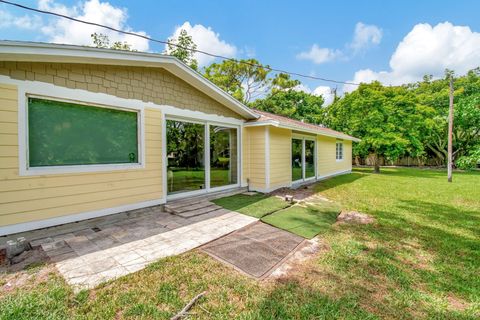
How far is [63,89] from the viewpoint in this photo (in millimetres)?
3764

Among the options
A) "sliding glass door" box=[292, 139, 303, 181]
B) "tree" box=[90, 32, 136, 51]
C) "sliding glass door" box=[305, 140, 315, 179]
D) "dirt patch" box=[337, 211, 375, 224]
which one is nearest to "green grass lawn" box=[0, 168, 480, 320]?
"dirt patch" box=[337, 211, 375, 224]

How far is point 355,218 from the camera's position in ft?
16.9

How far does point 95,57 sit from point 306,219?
5.33 meters

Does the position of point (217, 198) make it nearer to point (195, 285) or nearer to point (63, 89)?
point (195, 285)

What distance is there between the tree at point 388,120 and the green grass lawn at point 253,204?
1150cm

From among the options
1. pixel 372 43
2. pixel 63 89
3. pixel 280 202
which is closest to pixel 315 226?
pixel 280 202

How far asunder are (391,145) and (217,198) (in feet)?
43.2

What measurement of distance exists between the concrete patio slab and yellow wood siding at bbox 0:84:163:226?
2294 millimetres

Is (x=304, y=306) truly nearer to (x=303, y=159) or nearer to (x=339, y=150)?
(x=303, y=159)

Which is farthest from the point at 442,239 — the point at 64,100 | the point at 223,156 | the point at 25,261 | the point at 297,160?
the point at 64,100

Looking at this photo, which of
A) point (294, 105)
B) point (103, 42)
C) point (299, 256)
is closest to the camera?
point (299, 256)

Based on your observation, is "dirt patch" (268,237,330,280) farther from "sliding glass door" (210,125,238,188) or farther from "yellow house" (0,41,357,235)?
"sliding glass door" (210,125,238,188)

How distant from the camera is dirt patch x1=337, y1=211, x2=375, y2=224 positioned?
16.2 ft

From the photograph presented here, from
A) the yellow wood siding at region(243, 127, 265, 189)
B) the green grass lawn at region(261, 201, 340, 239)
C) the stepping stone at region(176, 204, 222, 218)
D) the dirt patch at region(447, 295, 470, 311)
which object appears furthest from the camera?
the yellow wood siding at region(243, 127, 265, 189)
